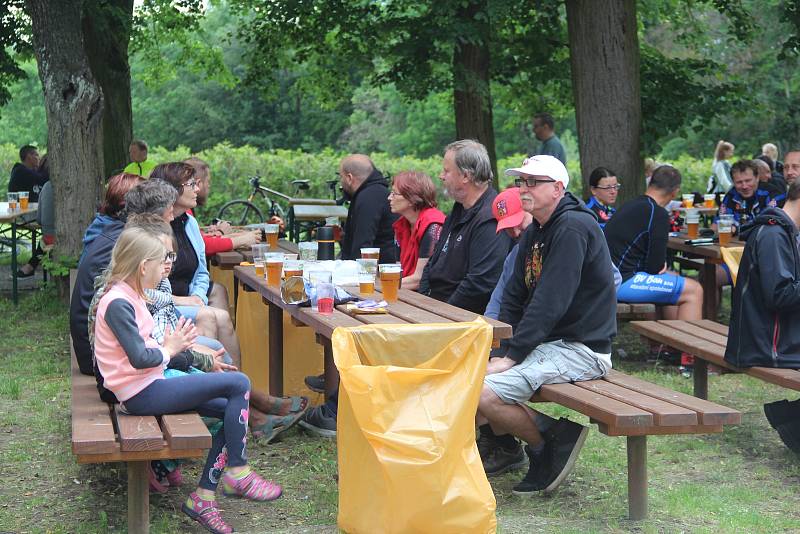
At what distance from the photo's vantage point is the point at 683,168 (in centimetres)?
2392

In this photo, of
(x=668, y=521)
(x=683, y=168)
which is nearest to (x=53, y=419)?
(x=668, y=521)

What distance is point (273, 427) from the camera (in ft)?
20.0

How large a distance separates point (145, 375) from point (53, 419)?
2485mm

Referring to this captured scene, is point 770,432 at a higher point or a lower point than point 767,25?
lower

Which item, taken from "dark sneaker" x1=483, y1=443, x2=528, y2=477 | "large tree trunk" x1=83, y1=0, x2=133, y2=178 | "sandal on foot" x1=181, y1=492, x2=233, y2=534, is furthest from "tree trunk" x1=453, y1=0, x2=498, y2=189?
"sandal on foot" x1=181, y1=492, x2=233, y2=534

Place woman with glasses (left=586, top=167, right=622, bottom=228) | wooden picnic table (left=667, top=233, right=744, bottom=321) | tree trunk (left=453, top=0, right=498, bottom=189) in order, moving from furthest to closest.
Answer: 1. tree trunk (left=453, top=0, right=498, bottom=189)
2. wooden picnic table (left=667, top=233, right=744, bottom=321)
3. woman with glasses (left=586, top=167, right=622, bottom=228)

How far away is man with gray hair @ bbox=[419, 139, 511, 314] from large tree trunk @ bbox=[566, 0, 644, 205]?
4.18 meters

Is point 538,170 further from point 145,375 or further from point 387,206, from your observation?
point 387,206

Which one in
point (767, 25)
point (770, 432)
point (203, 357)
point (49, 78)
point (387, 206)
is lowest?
point (770, 432)

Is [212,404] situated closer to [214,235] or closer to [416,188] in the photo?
[416,188]

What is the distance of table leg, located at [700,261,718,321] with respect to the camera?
9312 millimetres

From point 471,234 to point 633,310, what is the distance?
2258 millimetres

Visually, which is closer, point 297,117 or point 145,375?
point 145,375

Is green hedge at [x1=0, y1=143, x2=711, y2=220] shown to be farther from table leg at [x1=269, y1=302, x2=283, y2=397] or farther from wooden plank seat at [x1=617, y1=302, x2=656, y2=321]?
table leg at [x1=269, y1=302, x2=283, y2=397]
